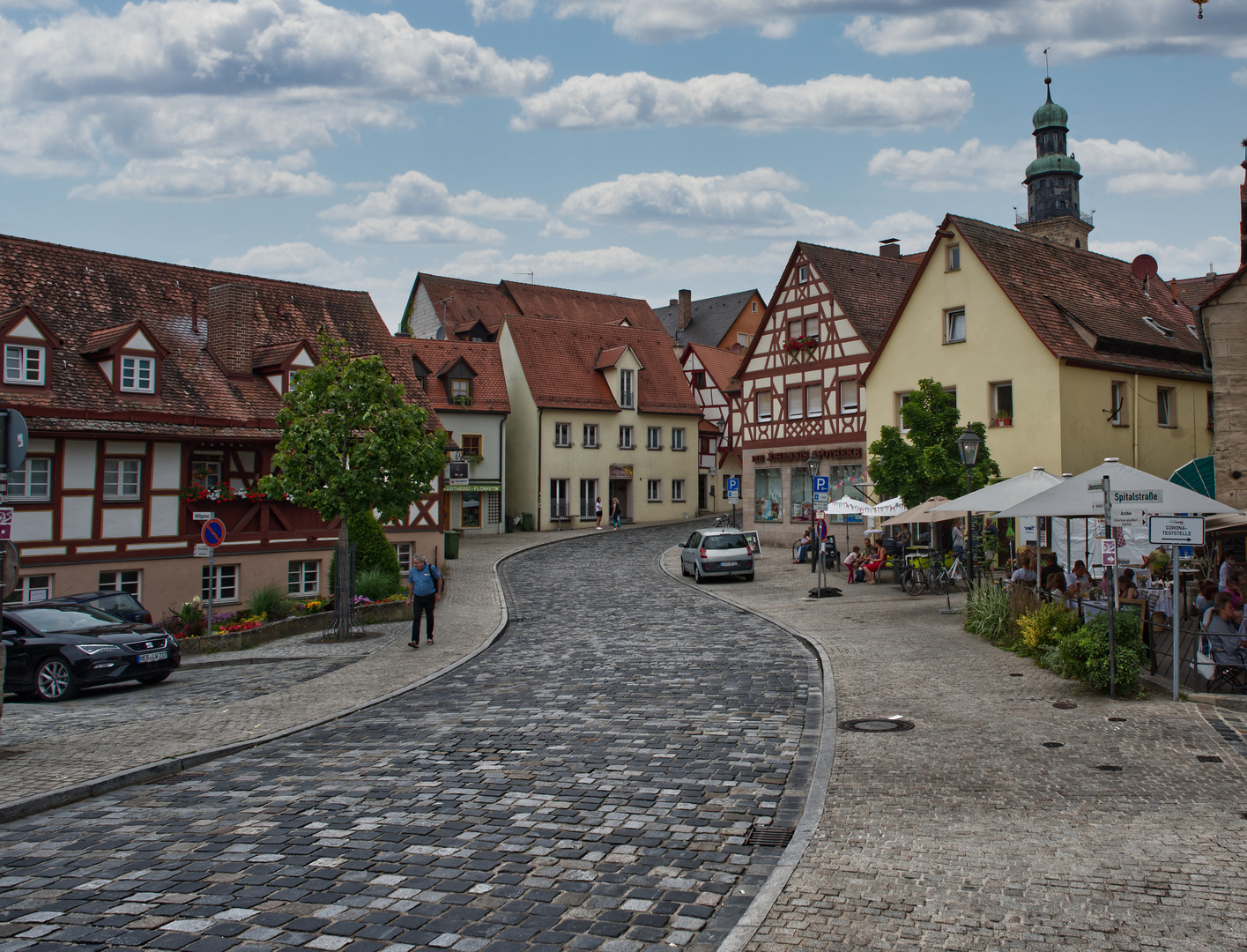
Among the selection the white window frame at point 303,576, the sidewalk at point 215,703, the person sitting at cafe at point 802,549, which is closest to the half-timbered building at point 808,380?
the person sitting at cafe at point 802,549

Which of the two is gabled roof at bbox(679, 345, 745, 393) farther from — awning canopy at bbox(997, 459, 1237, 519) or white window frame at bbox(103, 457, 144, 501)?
awning canopy at bbox(997, 459, 1237, 519)

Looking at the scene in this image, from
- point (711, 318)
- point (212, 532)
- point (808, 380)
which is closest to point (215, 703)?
point (212, 532)

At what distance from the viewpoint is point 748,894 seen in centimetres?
614

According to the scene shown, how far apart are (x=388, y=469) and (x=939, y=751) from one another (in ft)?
46.3

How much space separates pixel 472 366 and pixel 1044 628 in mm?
35824

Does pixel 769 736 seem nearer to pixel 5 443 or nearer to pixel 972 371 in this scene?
pixel 5 443

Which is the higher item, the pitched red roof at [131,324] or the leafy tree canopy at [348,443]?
the pitched red roof at [131,324]

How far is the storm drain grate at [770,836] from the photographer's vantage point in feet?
23.3

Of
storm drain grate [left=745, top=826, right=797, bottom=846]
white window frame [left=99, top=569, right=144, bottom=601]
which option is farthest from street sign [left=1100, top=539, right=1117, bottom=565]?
white window frame [left=99, top=569, right=144, bottom=601]

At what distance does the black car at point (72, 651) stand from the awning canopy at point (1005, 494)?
1415cm

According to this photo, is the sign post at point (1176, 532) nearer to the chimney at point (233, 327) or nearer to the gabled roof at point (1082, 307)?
the gabled roof at point (1082, 307)

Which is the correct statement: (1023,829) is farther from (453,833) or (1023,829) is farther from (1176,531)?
(1176,531)

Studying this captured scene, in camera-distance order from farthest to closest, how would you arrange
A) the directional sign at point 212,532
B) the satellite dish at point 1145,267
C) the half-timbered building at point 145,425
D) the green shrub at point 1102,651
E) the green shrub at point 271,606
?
1. the satellite dish at point 1145,267
2. the green shrub at point 271,606
3. the half-timbered building at point 145,425
4. the directional sign at point 212,532
5. the green shrub at point 1102,651

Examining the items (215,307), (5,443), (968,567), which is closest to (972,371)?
(968,567)
